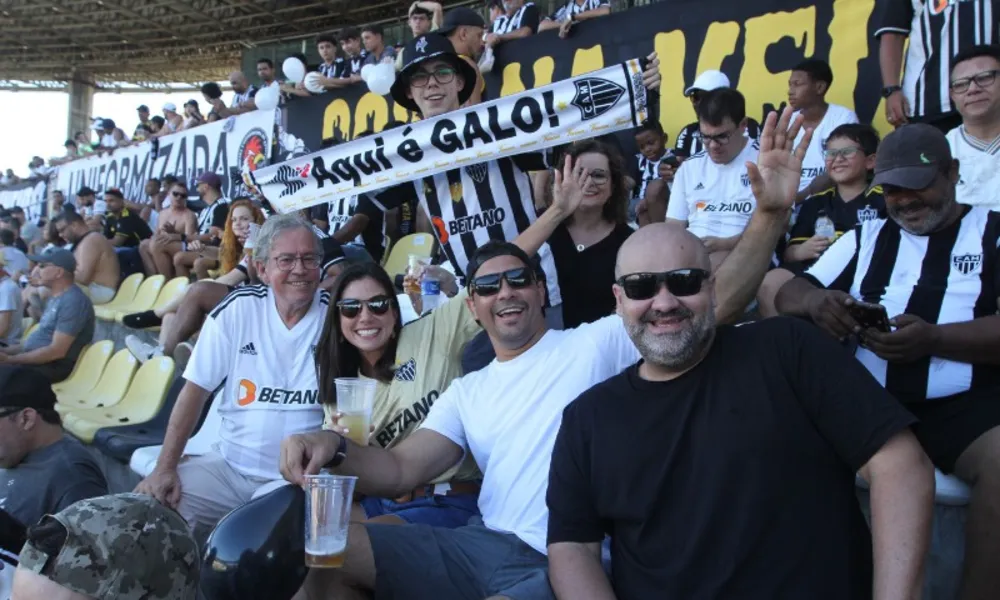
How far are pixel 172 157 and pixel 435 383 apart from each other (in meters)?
12.1

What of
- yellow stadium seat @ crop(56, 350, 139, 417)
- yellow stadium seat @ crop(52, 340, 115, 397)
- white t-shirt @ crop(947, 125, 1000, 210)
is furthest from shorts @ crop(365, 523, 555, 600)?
yellow stadium seat @ crop(52, 340, 115, 397)

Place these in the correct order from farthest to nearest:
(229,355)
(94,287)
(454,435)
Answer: (94,287), (229,355), (454,435)

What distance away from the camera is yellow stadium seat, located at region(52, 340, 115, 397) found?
20.7 ft

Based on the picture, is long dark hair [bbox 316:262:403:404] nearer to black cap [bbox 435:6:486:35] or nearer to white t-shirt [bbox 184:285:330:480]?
white t-shirt [bbox 184:285:330:480]

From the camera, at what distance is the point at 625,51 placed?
6.29 m

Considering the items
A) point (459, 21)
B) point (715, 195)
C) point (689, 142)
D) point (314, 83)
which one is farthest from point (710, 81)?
point (314, 83)

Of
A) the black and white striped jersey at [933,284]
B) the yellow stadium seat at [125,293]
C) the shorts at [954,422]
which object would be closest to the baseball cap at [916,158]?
the black and white striped jersey at [933,284]

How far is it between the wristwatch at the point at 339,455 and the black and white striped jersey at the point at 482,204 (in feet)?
5.19

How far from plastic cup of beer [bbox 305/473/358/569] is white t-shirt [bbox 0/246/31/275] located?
33.3 feet

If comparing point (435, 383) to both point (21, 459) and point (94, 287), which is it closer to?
point (21, 459)

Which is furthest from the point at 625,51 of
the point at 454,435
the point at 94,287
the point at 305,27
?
the point at 305,27

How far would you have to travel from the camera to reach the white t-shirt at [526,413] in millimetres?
2350

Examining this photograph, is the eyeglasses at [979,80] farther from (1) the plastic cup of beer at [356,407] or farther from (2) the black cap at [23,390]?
(2) the black cap at [23,390]

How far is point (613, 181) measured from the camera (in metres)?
3.43
